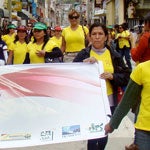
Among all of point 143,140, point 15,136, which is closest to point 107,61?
point 15,136

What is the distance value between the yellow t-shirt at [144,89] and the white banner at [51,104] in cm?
102

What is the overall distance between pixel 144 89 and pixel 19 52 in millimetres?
5072

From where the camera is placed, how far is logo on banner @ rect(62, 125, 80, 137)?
14.2 ft

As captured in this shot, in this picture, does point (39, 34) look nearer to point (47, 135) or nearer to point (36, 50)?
point (36, 50)

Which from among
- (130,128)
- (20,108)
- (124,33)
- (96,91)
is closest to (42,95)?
(20,108)

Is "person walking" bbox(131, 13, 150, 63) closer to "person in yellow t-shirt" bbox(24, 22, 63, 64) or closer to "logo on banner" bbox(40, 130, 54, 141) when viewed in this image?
"person in yellow t-shirt" bbox(24, 22, 63, 64)

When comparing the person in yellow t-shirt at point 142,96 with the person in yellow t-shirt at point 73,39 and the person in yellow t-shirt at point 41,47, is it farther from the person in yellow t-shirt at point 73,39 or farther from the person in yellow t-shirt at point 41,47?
the person in yellow t-shirt at point 73,39

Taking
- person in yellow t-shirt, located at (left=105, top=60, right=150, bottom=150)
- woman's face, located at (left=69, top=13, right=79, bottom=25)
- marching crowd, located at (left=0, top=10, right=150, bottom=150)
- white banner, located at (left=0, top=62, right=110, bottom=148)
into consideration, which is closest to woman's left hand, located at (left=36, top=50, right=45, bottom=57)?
marching crowd, located at (left=0, top=10, right=150, bottom=150)

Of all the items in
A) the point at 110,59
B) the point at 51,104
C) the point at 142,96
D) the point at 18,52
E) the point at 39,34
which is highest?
the point at 39,34

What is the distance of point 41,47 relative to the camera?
6574 millimetres

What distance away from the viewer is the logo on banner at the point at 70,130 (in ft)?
14.2

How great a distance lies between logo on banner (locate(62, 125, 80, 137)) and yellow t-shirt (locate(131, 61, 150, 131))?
3.64 ft

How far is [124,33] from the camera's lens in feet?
55.5

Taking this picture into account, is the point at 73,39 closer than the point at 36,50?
No
